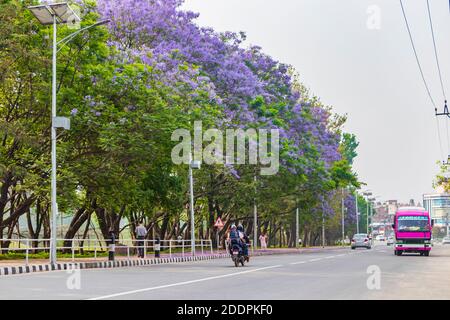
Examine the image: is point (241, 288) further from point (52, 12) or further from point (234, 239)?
point (52, 12)

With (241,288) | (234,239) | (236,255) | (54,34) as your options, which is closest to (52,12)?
(54,34)

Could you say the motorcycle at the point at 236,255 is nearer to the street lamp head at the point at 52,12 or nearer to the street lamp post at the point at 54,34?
the street lamp post at the point at 54,34

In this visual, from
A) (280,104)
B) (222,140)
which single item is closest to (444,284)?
(222,140)

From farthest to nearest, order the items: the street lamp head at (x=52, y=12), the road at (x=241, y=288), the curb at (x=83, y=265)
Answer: the street lamp head at (x=52, y=12), the curb at (x=83, y=265), the road at (x=241, y=288)

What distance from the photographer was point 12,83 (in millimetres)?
33281

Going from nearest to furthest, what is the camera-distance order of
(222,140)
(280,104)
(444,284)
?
(444,284) < (222,140) < (280,104)

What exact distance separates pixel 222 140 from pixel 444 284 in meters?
25.5

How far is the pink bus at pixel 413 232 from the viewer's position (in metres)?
44.2

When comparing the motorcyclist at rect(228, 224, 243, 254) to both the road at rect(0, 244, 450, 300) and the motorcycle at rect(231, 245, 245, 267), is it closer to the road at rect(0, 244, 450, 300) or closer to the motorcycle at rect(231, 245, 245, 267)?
the motorcycle at rect(231, 245, 245, 267)

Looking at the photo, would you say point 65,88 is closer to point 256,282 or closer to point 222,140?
point 222,140

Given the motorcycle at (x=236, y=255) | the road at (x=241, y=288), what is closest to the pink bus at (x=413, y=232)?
the motorcycle at (x=236, y=255)
